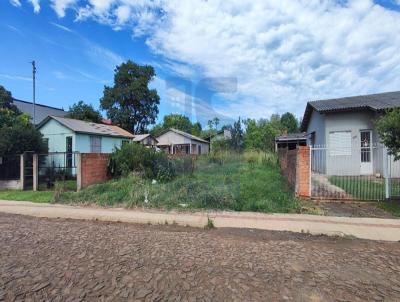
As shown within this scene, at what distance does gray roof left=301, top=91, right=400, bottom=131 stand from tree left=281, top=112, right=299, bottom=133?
43674mm

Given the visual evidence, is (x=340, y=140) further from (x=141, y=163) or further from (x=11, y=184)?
(x=11, y=184)

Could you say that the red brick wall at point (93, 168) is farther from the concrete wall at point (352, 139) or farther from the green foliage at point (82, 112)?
the green foliage at point (82, 112)

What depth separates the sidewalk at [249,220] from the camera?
656 cm

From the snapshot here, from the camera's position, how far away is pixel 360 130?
15836mm

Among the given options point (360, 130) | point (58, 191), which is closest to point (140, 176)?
point (58, 191)

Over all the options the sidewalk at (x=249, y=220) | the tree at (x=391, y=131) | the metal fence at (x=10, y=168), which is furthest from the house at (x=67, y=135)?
the tree at (x=391, y=131)

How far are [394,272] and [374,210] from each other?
476cm

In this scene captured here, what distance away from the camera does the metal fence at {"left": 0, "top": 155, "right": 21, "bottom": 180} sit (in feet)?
46.6

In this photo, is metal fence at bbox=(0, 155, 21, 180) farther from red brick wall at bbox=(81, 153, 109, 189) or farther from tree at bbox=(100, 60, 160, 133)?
tree at bbox=(100, 60, 160, 133)

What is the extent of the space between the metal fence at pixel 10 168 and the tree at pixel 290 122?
54879mm

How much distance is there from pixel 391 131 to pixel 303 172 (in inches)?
118

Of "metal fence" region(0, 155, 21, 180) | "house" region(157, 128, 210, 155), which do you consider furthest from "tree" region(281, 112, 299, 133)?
Result: "metal fence" region(0, 155, 21, 180)

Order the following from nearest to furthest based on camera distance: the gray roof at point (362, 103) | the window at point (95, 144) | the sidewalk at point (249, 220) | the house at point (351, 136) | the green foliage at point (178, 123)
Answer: the sidewalk at point (249, 220) → the gray roof at point (362, 103) → the house at point (351, 136) → the window at point (95, 144) → the green foliage at point (178, 123)

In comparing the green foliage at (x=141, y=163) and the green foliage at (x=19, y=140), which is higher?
the green foliage at (x=19, y=140)
